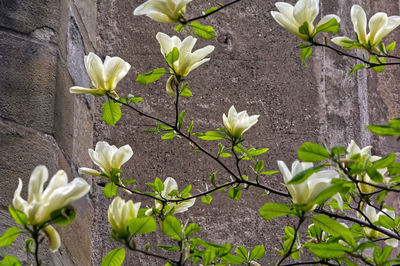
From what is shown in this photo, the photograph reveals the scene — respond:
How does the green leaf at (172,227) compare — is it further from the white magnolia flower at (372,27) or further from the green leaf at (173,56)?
the white magnolia flower at (372,27)

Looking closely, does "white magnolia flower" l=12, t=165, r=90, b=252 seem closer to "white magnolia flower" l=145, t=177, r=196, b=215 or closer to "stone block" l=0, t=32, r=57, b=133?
"white magnolia flower" l=145, t=177, r=196, b=215

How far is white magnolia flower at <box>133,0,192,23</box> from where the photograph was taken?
131 centimetres

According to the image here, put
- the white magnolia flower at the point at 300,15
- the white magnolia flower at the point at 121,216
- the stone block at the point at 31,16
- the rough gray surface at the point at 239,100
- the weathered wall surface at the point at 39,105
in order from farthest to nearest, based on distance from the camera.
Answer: the rough gray surface at the point at 239,100
the stone block at the point at 31,16
the weathered wall surface at the point at 39,105
the white magnolia flower at the point at 300,15
the white magnolia flower at the point at 121,216

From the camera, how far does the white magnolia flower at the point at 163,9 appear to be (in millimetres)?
1314

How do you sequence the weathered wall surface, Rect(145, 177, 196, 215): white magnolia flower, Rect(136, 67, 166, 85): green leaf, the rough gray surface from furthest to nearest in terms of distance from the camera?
1. the rough gray surface
2. the weathered wall surface
3. Rect(145, 177, 196, 215): white magnolia flower
4. Rect(136, 67, 166, 85): green leaf

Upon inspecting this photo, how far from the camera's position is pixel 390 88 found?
9.37 feet

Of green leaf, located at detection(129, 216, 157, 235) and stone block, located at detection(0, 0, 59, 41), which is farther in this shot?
stone block, located at detection(0, 0, 59, 41)

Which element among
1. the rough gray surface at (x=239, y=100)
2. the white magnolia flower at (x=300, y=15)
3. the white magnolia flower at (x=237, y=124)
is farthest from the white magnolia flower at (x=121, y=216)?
the rough gray surface at (x=239, y=100)

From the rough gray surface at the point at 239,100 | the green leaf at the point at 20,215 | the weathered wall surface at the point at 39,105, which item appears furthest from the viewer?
the rough gray surface at the point at 239,100

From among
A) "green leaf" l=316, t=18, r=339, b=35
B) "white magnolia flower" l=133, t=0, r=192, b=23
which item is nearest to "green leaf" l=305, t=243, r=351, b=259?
"green leaf" l=316, t=18, r=339, b=35

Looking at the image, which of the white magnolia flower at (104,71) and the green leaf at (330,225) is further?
the white magnolia flower at (104,71)

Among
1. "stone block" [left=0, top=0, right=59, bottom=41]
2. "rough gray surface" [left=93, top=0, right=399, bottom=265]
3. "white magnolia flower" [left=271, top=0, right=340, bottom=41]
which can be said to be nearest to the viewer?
"white magnolia flower" [left=271, top=0, right=340, bottom=41]

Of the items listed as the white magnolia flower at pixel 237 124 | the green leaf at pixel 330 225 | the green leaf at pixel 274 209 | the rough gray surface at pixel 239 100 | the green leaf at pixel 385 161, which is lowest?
the rough gray surface at pixel 239 100

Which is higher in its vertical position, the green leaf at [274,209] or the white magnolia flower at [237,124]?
the white magnolia flower at [237,124]
